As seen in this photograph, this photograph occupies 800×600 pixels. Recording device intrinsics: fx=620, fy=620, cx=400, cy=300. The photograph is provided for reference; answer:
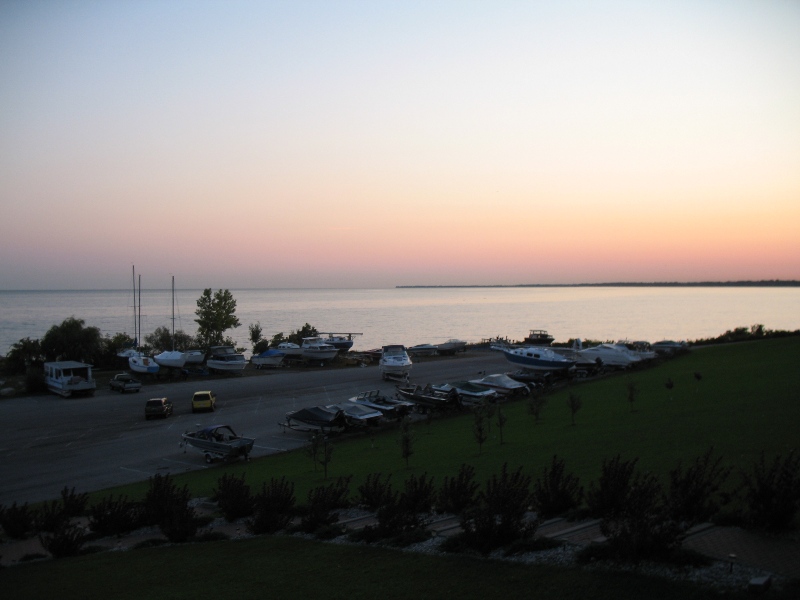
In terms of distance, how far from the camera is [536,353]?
40.6m

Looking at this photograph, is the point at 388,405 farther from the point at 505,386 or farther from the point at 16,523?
the point at 16,523

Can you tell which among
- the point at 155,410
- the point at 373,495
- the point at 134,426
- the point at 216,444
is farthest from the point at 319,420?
the point at 373,495

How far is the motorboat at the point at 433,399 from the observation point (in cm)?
2948

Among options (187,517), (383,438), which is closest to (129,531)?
(187,517)

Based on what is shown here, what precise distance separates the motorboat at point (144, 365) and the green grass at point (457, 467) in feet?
87.6

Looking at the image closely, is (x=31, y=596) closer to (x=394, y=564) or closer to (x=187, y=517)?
(x=187, y=517)

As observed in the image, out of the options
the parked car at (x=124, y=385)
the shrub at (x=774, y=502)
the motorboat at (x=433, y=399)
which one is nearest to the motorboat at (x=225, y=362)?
the parked car at (x=124, y=385)

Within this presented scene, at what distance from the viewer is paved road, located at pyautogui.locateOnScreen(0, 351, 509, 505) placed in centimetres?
2078

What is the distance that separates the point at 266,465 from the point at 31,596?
1127cm

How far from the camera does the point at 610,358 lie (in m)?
40.6

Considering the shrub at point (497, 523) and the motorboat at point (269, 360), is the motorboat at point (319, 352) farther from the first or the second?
the shrub at point (497, 523)

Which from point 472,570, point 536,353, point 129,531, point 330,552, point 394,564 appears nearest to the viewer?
point 472,570

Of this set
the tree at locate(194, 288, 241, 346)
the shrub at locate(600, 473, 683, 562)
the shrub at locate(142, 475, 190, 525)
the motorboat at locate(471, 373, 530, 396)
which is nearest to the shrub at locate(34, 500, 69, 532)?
the shrub at locate(142, 475, 190, 525)

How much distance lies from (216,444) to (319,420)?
16.5 feet
